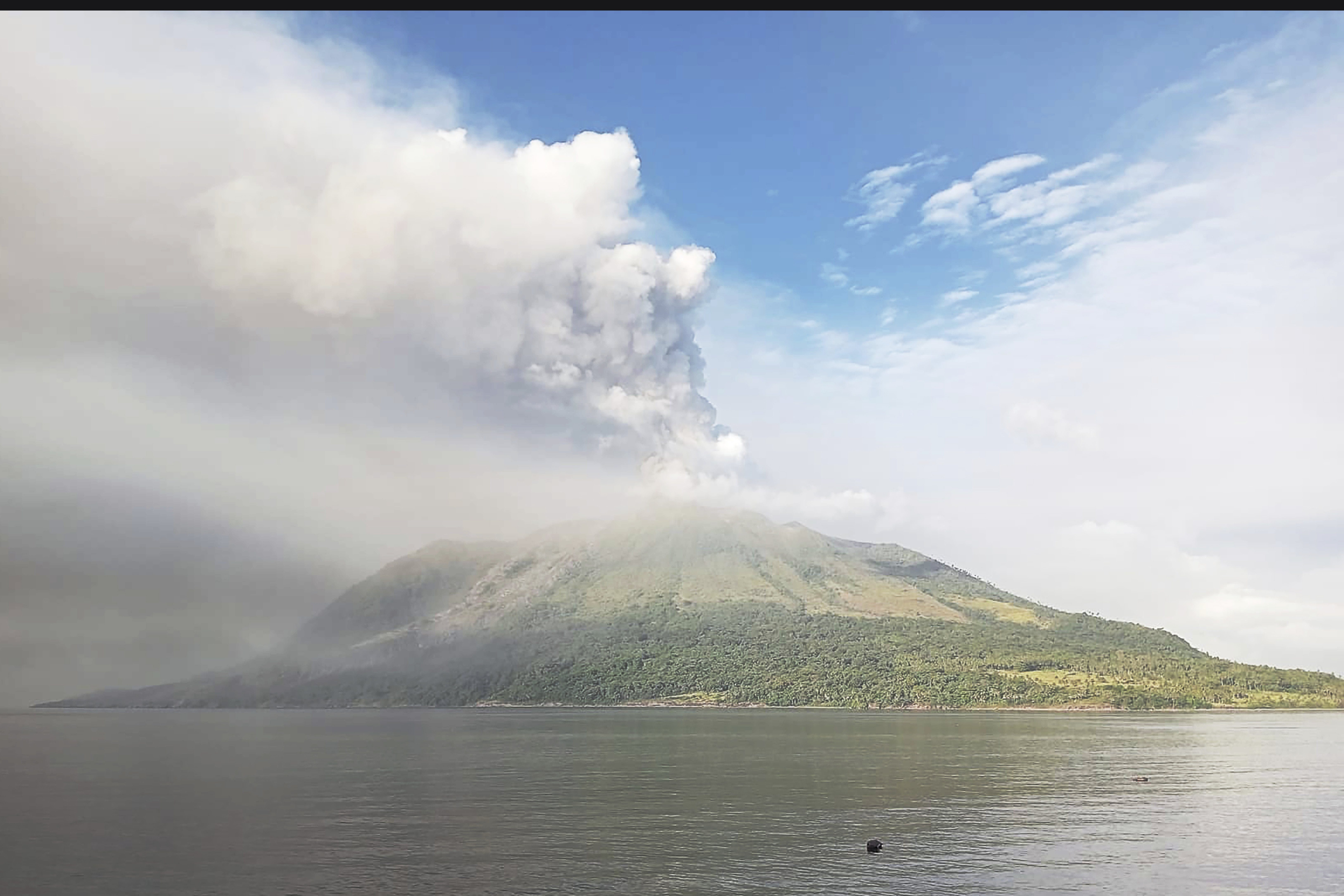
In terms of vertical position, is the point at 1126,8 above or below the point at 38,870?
above

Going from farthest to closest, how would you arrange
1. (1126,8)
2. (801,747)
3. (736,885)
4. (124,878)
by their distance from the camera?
(801,747), (124,878), (736,885), (1126,8)

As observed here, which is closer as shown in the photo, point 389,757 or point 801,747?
point 389,757

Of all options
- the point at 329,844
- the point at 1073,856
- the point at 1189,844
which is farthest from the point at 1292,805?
the point at 329,844

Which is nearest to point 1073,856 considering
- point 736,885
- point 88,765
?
point 736,885

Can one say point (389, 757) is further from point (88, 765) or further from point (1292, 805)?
point (1292, 805)

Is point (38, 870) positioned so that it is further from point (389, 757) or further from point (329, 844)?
point (389, 757)

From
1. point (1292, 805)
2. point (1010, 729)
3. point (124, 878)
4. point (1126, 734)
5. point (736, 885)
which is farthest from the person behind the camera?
point (1010, 729)
